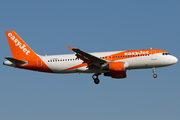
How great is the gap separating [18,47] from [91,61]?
43.3 feet

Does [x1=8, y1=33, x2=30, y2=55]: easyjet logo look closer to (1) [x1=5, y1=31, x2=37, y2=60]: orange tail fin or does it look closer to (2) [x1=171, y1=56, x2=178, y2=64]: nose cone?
(1) [x1=5, y1=31, x2=37, y2=60]: orange tail fin

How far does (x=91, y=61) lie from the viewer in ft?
162

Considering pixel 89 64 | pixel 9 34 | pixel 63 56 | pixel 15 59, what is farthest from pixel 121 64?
pixel 9 34

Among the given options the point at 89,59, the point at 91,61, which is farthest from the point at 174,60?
the point at 89,59

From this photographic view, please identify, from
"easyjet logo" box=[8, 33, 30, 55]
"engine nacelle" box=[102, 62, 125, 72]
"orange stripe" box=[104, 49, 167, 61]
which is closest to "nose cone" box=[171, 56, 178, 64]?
"orange stripe" box=[104, 49, 167, 61]

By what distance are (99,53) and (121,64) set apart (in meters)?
4.37

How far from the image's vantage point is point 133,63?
49062 millimetres

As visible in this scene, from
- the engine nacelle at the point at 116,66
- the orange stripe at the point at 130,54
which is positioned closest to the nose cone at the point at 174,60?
the orange stripe at the point at 130,54

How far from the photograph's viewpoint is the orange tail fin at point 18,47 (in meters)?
53.5

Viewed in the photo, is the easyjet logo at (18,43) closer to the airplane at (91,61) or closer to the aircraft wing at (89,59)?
the airplane at (91,61)

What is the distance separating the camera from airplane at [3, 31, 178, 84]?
161 ft

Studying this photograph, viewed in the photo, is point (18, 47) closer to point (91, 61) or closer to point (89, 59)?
point (89, 59)

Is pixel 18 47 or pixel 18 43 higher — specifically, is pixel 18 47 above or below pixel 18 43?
below

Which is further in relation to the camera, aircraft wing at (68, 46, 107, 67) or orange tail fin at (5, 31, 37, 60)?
orange tail fin at (5, 31, 37, 60)
